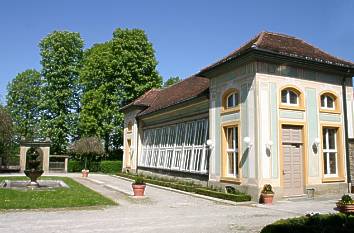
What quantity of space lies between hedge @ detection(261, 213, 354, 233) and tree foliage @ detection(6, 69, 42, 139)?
4224 cm

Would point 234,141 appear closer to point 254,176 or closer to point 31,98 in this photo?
point 254,176

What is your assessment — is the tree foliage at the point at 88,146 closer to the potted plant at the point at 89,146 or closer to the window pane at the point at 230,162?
the potted plant at the point at 89,146

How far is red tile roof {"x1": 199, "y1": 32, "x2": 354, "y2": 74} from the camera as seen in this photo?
1559cm

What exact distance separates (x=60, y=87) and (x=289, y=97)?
3115cm

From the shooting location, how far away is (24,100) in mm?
46125

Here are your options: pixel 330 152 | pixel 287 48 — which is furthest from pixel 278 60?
pixel 330 152

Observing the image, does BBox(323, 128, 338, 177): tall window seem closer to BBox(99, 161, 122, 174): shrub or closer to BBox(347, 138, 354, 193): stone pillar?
BBox(347, 138, 354, 193): stone pillar

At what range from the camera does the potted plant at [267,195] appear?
14.1m

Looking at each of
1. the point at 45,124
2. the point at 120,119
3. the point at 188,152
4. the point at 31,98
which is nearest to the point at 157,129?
the point at 188,152

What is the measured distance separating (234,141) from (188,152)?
5585 mm

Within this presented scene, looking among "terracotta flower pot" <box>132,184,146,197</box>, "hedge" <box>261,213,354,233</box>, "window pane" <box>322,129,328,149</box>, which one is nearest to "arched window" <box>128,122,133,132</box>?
"terracotta flower pot" <box>132,184,146,197</box>

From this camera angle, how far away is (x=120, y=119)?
3756 centimetres

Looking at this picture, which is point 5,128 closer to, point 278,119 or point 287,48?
point 278,119

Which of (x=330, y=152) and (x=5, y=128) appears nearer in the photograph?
(x=330, y=152)
